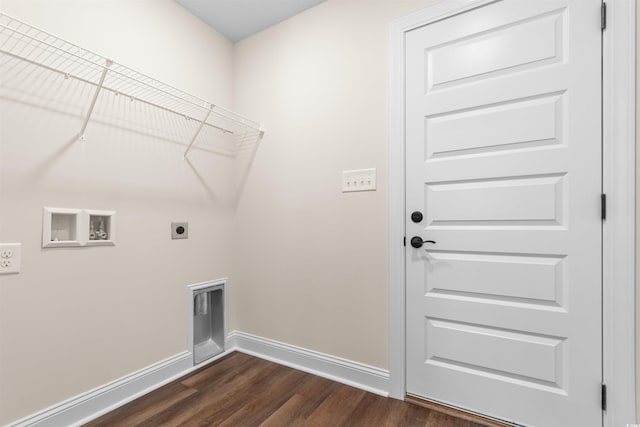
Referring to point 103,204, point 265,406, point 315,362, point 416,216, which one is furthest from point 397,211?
point 103,204

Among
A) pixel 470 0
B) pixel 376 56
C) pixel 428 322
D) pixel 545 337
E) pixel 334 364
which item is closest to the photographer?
pixel 545 337

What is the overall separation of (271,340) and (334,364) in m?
0.53

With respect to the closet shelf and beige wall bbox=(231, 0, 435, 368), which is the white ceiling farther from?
the closet shelf

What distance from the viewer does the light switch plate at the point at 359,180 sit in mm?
1788

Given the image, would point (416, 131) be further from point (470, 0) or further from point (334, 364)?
point (334, 364)

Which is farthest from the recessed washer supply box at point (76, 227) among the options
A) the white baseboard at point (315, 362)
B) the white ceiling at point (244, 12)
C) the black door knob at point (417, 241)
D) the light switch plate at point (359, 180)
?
the black door knob at point (417, 241)

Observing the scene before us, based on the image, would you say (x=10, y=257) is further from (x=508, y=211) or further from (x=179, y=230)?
(x=508, y=211)

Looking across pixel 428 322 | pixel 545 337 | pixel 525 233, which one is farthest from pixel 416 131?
pixel 545 337

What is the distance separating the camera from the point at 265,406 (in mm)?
1619

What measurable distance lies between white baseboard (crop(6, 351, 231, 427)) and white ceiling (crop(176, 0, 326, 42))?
235 centimetres

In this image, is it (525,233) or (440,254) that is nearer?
(525,233)

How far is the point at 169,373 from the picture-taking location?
1880 millimetres

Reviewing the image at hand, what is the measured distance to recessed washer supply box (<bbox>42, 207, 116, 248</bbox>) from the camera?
4.59 feet

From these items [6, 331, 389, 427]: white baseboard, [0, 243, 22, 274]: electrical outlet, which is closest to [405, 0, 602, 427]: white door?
[6, 331, 389, 427]: white baseboard
